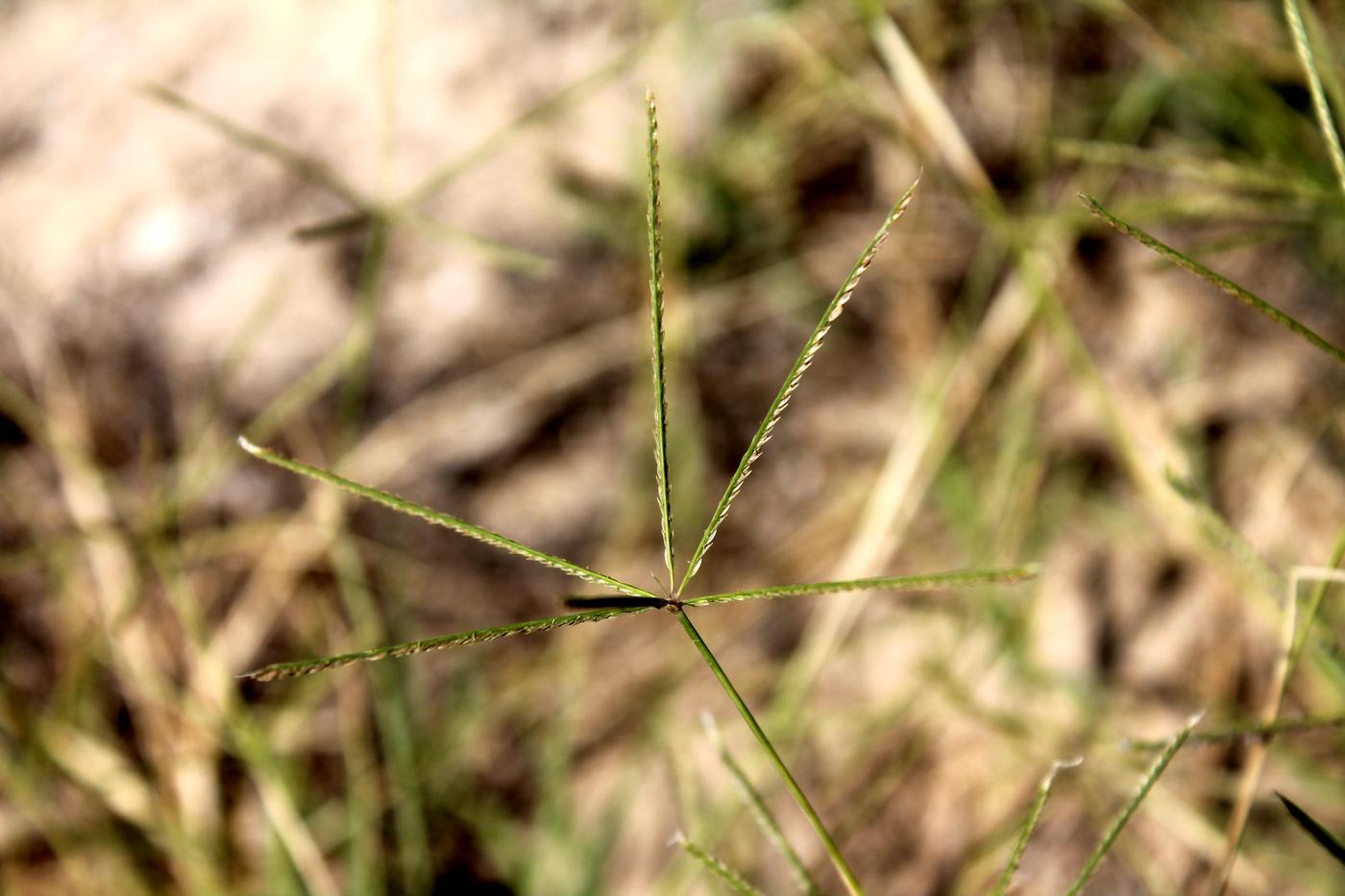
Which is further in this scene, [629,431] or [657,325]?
[629,431]

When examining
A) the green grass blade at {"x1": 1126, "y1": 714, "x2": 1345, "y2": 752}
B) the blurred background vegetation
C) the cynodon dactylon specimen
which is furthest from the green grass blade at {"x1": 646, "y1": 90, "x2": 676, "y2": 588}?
the blurred background vegetation

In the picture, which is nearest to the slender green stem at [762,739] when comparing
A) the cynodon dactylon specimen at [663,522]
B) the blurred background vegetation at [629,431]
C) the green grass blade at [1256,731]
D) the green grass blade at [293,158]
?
the cynodon dactylon specimen at [663,522]

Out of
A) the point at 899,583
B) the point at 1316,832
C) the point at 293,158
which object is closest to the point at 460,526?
the point at 899,583

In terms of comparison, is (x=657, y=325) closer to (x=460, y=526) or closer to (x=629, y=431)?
(x=460, y=526)

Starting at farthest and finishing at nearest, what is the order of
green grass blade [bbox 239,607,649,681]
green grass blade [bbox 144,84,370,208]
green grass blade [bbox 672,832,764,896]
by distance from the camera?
1. green grass blade [bbox 144,84,370,208]
2. green grass blade [bbox 672,832,764,896]
3. green grass blade [bbox 239,607,649,681]

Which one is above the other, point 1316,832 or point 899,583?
point 899,583

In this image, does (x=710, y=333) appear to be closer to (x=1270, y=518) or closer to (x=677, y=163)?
(x=677, y=163)

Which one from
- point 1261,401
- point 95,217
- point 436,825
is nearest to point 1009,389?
point 1261,401

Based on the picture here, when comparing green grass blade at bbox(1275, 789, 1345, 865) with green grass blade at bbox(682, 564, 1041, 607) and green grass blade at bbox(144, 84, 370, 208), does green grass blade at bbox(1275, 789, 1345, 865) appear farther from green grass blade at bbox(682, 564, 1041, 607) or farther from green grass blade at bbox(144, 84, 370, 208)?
green grass blade at bbox(144, 84, 370, 208)
